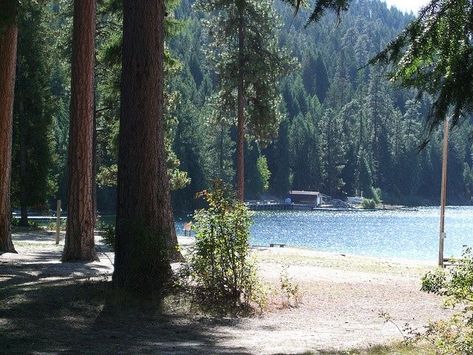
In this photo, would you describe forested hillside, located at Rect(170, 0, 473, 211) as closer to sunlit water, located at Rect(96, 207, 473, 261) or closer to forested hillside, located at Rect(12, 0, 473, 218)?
forested hillside, located at Rect(12, 0, 473, 218)

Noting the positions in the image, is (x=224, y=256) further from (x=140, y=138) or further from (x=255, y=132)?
(x=255, y=132)

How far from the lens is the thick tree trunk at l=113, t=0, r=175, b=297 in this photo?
1023cm

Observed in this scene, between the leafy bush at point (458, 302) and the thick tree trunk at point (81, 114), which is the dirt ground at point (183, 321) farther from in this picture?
the thick tree trunk at point (81, 114)

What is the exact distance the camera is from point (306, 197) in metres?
120

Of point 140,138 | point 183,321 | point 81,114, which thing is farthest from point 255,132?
point 183,321

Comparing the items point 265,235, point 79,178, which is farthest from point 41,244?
point 265,235

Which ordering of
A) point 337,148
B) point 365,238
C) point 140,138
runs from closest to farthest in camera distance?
point 140,138, point 365,238, point 337,148

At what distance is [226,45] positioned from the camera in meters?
33.8

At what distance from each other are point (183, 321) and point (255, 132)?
25.3m

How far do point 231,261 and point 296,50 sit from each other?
184 meters

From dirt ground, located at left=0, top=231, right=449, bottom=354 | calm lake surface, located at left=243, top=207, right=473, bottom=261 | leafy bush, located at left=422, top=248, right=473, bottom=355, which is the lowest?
calm lake surface, located at left=243, top=207, right=473, bottom=261

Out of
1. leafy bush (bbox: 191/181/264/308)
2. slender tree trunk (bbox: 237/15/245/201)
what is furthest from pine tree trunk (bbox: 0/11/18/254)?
slender tree trunk (bbox: 237/15/245/201)

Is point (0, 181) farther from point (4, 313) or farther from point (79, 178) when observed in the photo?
point (4, 313)

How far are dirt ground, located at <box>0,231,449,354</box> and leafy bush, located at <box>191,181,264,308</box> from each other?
52 centimetres
